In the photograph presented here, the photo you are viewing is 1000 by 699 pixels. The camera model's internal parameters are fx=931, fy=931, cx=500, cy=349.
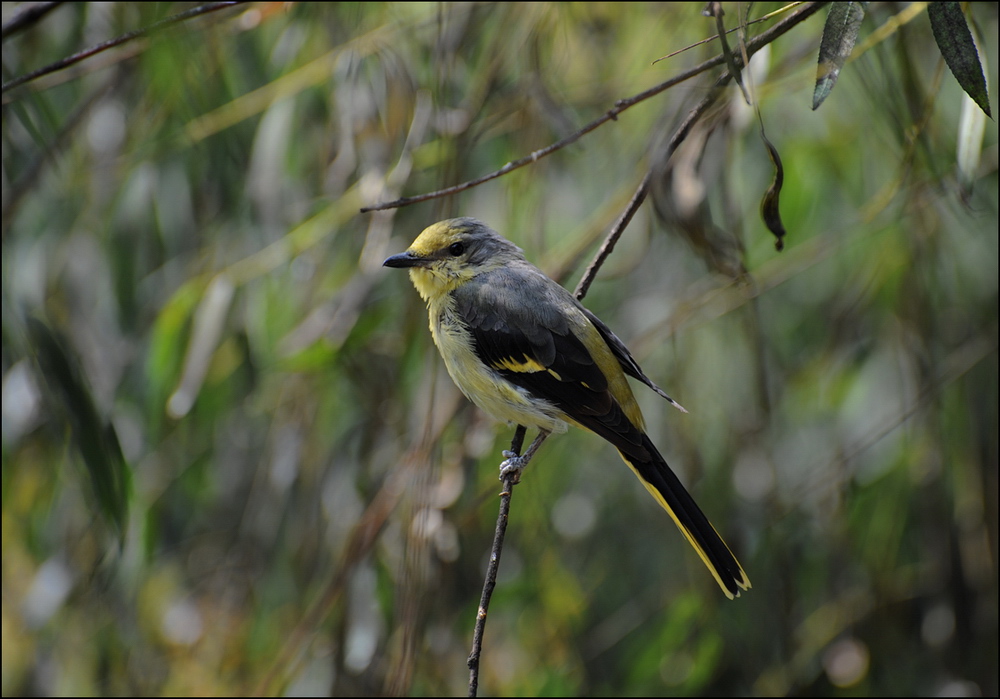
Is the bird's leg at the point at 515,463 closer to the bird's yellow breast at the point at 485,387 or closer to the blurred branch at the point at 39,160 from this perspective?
the bird's yellow breast at the point at 485,387

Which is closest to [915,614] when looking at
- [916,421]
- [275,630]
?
[916,421]

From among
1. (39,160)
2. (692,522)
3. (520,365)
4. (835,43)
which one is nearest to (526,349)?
(520,365)

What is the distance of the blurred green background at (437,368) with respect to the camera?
240cm

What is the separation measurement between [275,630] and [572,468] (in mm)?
1044

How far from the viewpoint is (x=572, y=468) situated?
3.04 meters

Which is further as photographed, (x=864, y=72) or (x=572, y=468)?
(x=572, y=468)

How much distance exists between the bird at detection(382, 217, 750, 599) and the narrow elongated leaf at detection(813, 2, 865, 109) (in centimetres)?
90

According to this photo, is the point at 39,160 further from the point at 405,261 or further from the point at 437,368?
the point at 437,368

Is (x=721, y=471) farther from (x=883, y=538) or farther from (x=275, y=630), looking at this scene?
(x=275, y=630)

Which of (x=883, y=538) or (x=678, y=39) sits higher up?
(x=678, y=39)

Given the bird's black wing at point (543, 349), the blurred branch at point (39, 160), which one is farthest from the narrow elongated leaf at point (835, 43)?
the blurred branch at point (39, 160)

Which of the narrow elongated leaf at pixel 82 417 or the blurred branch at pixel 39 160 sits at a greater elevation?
the blurred branch at pixel 39 160

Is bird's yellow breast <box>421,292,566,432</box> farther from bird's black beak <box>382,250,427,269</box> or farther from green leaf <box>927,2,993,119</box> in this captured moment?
green leaf <box>927,2,993,119</box>

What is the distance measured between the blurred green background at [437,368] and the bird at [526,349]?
141mm
